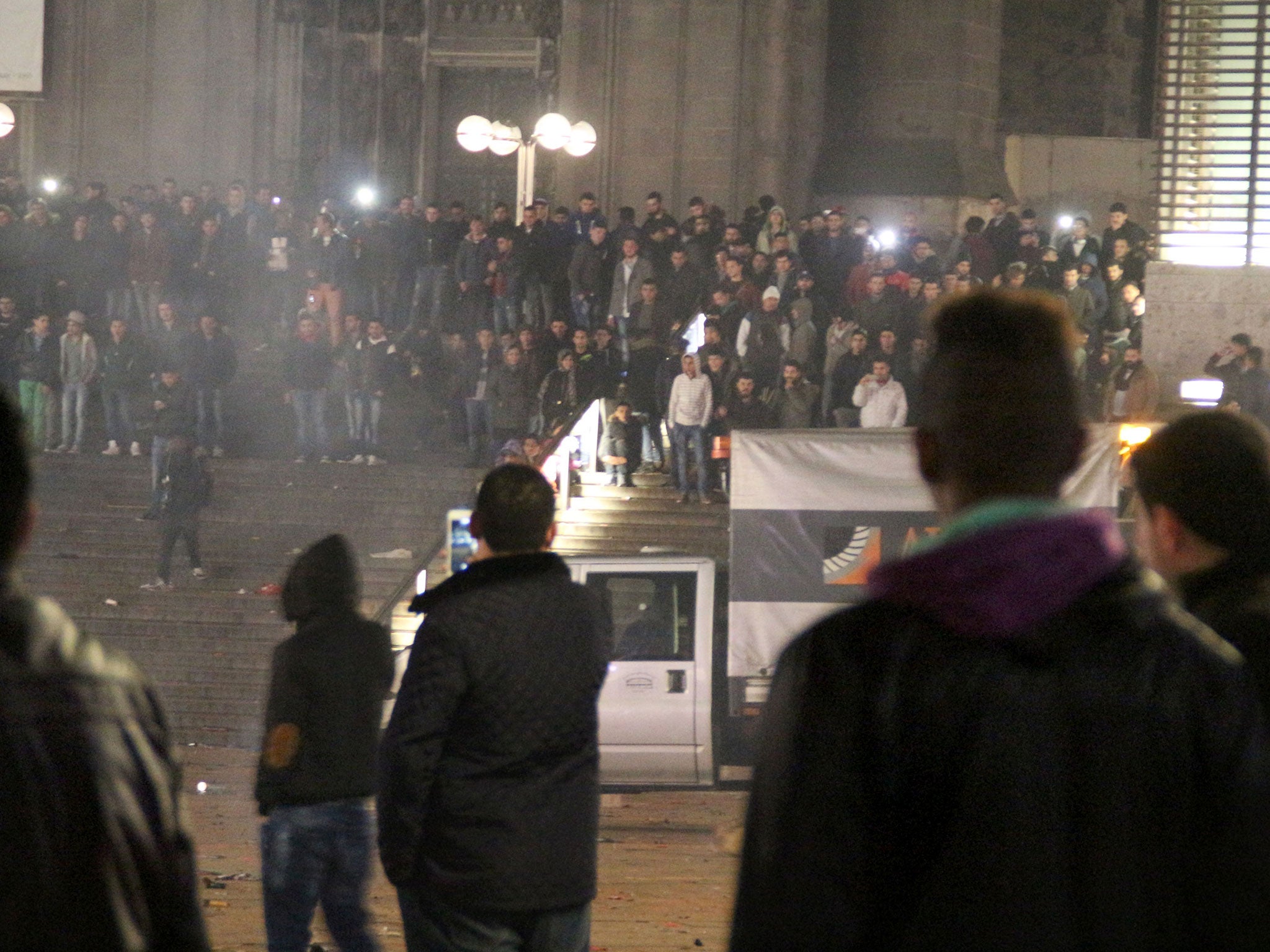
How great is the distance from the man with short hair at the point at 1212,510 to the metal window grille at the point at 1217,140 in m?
21.4

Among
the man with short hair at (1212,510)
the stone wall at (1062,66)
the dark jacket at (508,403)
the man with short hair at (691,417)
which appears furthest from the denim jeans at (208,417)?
the man with short hair at (1212,510)

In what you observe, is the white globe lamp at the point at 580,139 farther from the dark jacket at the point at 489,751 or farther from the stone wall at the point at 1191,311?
the dark jacket at the point at 489,751

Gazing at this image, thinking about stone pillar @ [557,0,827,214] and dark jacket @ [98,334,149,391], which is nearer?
dark jacket @ [98,334,149,391]

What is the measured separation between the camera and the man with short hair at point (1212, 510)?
2908 millimetres

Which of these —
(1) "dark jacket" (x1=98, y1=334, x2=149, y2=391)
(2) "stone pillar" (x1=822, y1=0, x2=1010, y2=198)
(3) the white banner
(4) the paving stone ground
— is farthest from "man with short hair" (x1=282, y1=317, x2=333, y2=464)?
(3) the white banner

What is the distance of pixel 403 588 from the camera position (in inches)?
659

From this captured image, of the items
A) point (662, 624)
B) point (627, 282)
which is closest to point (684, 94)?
point (627, 282)

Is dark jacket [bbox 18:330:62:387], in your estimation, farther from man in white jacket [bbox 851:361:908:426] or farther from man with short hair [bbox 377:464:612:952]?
Result: man with short hair [bbox 377:464:612:952]

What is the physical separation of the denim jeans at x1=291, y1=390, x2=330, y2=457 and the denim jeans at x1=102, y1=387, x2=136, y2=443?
2082 millimetres

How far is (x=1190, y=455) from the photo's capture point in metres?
2.92

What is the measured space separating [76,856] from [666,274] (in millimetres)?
19901

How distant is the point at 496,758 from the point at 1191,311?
67.0ft

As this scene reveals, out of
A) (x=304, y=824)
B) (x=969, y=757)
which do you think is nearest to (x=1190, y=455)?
(x=969, y=757)

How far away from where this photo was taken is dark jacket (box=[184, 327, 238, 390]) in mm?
21469
